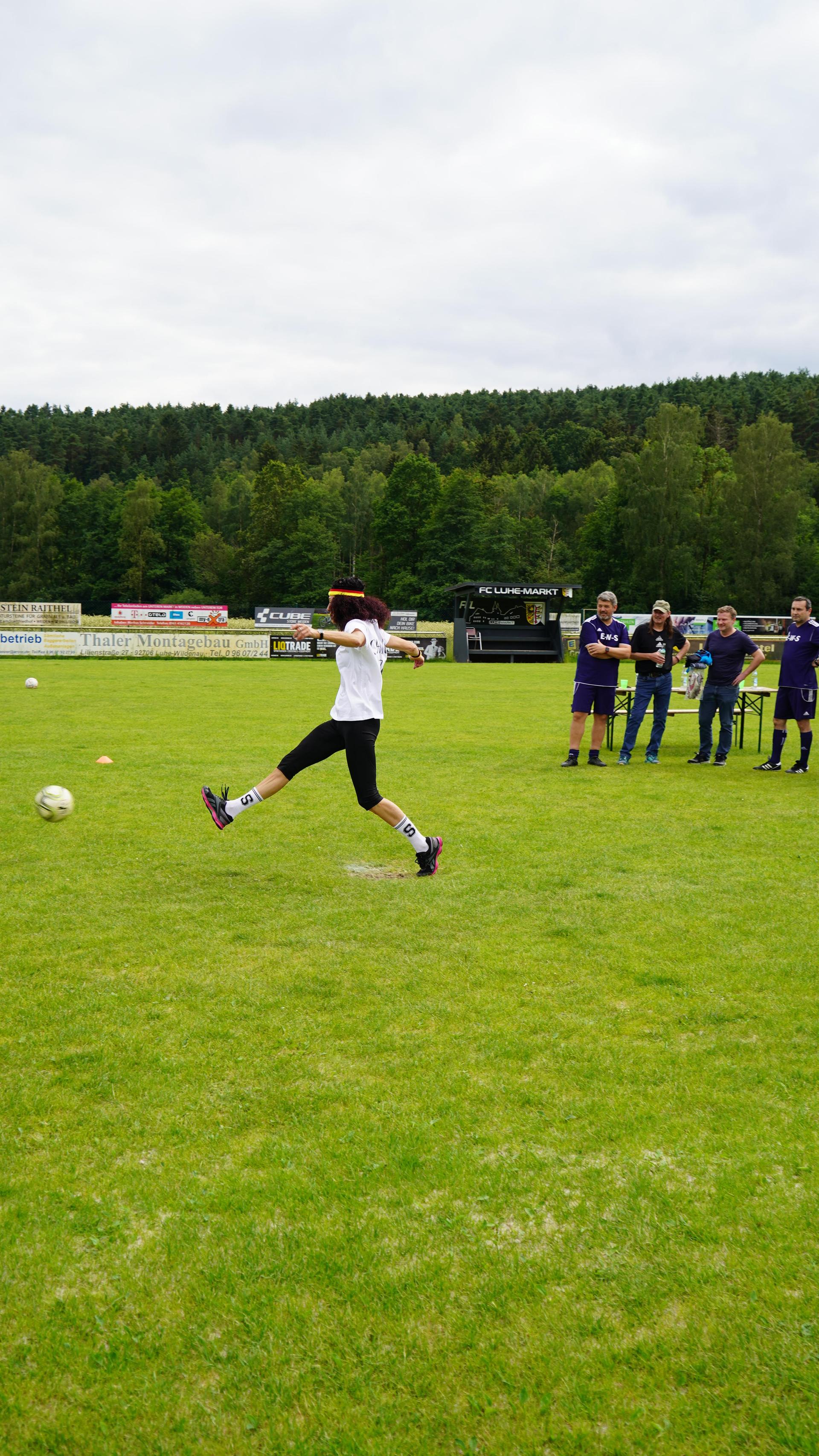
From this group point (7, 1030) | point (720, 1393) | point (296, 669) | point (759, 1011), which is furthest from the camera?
point (296, 669)

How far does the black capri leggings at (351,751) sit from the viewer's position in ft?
23.5

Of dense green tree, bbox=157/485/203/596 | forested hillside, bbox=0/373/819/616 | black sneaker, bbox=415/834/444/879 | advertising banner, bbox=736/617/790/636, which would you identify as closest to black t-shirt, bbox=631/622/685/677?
black sneaker, bbox=415/834/444/879

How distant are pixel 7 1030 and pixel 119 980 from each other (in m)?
0.72

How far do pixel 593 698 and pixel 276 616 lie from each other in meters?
37.7

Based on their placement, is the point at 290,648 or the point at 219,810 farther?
the point at 290,648

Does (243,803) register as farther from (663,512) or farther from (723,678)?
(663,512)

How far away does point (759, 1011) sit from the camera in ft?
16.0

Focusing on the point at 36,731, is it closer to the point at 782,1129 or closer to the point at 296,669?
the point at 782,1129

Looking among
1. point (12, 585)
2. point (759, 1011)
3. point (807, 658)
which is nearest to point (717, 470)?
point (12, 585)

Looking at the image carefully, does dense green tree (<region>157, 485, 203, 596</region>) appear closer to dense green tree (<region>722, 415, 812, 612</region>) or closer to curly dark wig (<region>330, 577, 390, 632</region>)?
dense green tree (<region>722, 415, 812, 612</region>)

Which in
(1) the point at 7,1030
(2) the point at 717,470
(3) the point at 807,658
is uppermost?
(2) the point at 717,470

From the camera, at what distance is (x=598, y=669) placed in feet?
41.5

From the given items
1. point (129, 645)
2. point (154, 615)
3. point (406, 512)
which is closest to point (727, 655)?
point (129, 645)

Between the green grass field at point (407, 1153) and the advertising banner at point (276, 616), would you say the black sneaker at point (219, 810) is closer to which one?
the green grass field at point (407, 1153)
